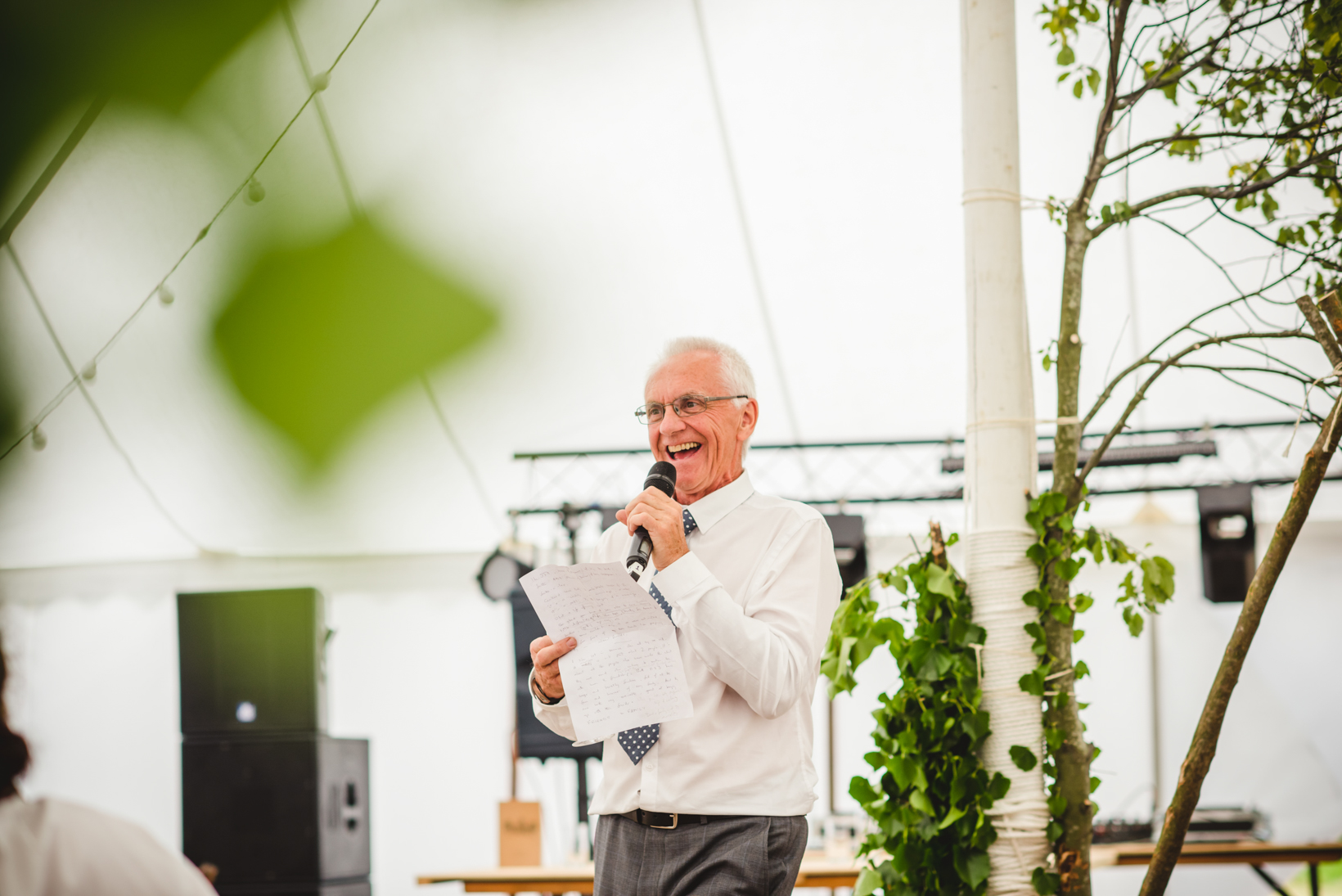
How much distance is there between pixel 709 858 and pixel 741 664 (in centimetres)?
28

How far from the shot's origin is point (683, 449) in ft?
5.66

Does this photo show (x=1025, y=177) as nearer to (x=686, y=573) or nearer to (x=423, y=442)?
(x=423, y=442)

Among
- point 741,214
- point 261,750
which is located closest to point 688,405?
point 261,750

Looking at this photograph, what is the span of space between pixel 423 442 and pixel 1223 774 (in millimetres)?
4947

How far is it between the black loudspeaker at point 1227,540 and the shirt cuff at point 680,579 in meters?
5.12

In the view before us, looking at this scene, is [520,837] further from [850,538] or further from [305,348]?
[305,348]

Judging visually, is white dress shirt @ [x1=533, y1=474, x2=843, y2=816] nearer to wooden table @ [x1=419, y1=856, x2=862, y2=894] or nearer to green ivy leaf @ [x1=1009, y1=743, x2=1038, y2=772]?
green ivy leaf @ [x1=1009, y1=743, x2=1038, y2=772]

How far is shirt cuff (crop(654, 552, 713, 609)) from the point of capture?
1459mm

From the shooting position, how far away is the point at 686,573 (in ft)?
4.82

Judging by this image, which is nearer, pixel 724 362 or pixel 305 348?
pixel 305 348

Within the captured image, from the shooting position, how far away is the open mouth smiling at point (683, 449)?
1.72 meters

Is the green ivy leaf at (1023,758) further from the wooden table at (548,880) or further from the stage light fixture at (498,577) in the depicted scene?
the stage light fixture at (498,577)

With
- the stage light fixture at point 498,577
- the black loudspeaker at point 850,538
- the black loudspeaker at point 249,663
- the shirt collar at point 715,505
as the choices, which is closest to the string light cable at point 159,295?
the black loudspeaker at point 249,663

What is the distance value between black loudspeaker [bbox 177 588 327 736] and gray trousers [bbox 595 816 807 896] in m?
2.91
